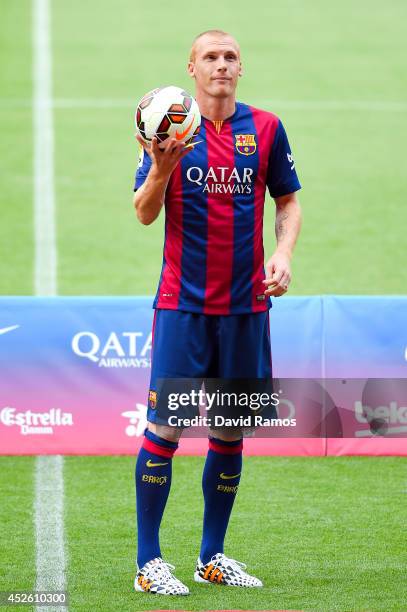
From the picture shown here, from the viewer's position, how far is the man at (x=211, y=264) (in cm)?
504

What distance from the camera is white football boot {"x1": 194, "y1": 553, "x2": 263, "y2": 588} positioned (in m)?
5.25

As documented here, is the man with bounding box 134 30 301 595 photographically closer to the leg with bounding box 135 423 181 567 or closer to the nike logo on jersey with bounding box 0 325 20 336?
the leg with bounding box 135 423 181 567

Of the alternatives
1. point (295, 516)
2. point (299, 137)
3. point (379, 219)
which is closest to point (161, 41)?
point (299, 137)

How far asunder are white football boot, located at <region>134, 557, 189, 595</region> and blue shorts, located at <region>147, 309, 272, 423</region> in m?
0.61

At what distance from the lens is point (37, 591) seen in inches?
202

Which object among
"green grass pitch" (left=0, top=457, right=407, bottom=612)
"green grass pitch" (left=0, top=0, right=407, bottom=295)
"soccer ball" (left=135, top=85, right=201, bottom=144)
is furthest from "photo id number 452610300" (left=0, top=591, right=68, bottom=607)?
"green grass pitch" (left=0, top=0, right=407, bottom=295)

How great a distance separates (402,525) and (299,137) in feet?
37.3

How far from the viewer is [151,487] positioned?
202 inches

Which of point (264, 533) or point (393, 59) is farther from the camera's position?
point (393, 59)

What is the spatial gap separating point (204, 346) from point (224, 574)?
1.00 meters

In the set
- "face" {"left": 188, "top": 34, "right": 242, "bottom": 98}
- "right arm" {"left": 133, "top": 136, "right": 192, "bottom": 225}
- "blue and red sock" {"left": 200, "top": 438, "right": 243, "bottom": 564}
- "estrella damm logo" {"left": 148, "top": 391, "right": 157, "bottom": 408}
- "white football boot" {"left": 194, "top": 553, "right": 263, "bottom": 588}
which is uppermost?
"face" {"left": 188, "top": 34, "right": 242, "bottom": 98}

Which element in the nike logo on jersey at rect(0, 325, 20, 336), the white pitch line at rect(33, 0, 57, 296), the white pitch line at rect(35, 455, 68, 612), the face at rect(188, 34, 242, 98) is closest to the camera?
the face at rect(188, 34, 242, 98)

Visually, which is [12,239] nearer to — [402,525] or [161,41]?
[402,525]

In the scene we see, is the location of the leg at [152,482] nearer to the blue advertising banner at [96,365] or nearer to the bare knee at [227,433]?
the bare knee at [227,433]
